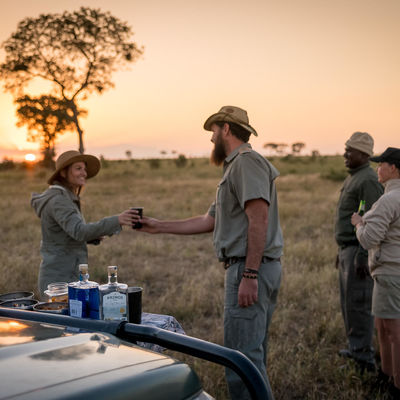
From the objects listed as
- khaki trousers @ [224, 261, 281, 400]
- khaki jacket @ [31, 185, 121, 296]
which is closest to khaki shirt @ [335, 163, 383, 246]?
khaki trousers @ [224, 261, 281, 400]

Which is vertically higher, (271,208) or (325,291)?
(271,208)

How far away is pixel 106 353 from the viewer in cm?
136

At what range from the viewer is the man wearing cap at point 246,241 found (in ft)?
10.1

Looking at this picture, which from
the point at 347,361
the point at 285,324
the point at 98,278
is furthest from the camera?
the point at 98,278

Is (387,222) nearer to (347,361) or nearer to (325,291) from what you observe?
(347,361)

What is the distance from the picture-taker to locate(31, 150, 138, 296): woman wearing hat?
11.8 feet

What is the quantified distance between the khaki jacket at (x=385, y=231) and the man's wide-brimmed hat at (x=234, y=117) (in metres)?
1.14

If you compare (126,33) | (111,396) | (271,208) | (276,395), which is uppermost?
(126,33)

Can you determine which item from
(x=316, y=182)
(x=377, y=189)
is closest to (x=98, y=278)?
(x=377, y=189)

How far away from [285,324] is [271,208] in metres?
2.60

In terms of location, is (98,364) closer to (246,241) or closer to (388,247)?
(246,241)

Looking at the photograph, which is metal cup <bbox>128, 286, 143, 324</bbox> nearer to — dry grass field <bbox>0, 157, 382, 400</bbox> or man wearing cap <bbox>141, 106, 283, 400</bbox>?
man wearing cap <bbox>141, 106, 283, 400</bbox>

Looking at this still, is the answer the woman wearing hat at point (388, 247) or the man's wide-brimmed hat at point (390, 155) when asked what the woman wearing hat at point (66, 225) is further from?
the man's wide-brimmed hat at point (390, 155)

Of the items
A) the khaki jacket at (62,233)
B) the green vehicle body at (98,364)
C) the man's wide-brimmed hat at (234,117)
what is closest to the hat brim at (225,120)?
the man's wide-brimmed hat at (234,117)
